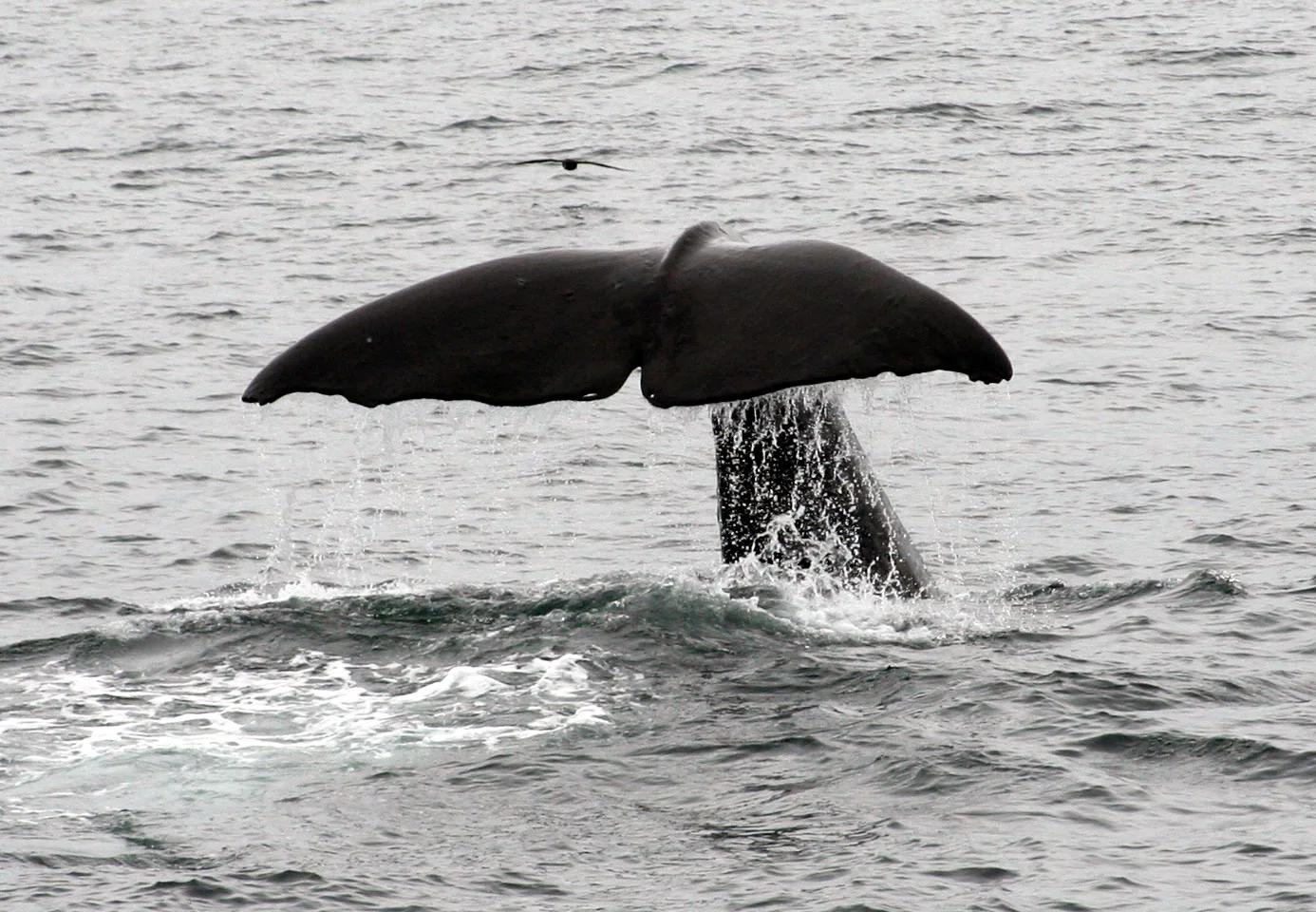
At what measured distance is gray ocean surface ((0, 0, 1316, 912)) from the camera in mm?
6777

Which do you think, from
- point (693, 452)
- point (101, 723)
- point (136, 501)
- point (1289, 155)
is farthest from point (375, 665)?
point (1289, 155)

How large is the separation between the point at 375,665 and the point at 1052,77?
21.7m

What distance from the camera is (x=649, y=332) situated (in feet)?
22.6

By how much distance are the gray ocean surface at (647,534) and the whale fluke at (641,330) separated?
24cm

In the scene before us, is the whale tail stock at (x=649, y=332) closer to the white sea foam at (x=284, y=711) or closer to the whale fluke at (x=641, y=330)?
the whale fluke at (x=641, y=330)

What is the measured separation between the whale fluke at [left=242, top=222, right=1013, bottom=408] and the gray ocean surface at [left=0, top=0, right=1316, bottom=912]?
0.24 meters

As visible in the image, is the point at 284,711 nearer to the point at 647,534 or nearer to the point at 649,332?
the point at 649,332

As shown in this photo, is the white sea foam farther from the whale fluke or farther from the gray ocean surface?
the whale fluke

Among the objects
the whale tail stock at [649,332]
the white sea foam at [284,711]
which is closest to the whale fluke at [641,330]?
the whale tail stock at [649,332]

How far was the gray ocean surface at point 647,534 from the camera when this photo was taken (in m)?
6.78

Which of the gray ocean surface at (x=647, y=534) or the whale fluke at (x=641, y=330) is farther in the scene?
the gray ocean surface at (x=647, y=534)

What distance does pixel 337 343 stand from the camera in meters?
6.89

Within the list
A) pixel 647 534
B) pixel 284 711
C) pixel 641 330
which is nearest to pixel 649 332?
pixel 641 330

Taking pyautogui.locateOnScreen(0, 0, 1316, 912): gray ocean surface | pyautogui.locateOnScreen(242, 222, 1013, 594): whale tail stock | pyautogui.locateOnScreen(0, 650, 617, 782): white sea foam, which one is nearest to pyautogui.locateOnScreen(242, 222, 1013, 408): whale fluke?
pyautogui.locateOnScreen(242, 222, 1013, 594): whale tail stock
